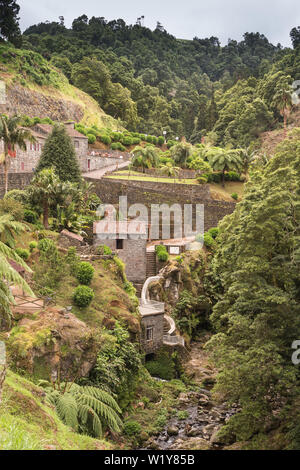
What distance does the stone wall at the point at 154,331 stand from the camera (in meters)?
30.0

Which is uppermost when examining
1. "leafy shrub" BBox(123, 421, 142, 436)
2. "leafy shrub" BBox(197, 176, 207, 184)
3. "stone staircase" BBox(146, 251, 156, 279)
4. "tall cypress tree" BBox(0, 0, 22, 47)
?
"tall cypress tree" BBox(0, 0, 22, 47)

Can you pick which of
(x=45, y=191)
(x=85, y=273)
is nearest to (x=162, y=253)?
(x=45, y=191)

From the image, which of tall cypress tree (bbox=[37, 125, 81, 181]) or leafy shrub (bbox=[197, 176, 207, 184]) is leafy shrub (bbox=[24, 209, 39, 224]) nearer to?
tall cypress tree (bbox=[37, 125, 81, 181])

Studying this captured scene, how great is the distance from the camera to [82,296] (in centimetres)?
2581

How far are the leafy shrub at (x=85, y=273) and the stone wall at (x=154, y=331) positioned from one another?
15.5 ft

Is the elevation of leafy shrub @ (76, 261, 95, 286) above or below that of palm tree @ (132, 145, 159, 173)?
below

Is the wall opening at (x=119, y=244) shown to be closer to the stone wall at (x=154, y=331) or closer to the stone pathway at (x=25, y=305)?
the stone wall at (x=154, y=331)

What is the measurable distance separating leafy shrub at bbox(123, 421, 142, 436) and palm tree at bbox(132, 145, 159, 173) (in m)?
38.1

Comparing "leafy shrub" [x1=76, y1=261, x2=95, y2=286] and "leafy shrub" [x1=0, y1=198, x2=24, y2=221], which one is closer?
"leafy shrub" [x1=76, y1=261, x2=95, y2=286]

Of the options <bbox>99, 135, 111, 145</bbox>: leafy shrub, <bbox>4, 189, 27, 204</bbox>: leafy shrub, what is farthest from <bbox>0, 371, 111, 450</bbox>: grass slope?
<bbox>99, 135, 111, 145</bbox>: leafy shrub

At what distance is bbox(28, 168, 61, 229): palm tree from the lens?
111 ft

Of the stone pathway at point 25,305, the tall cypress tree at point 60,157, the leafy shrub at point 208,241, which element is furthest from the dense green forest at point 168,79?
the stone pathway at point 25,305

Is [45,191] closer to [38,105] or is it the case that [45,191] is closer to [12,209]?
[12,209]
